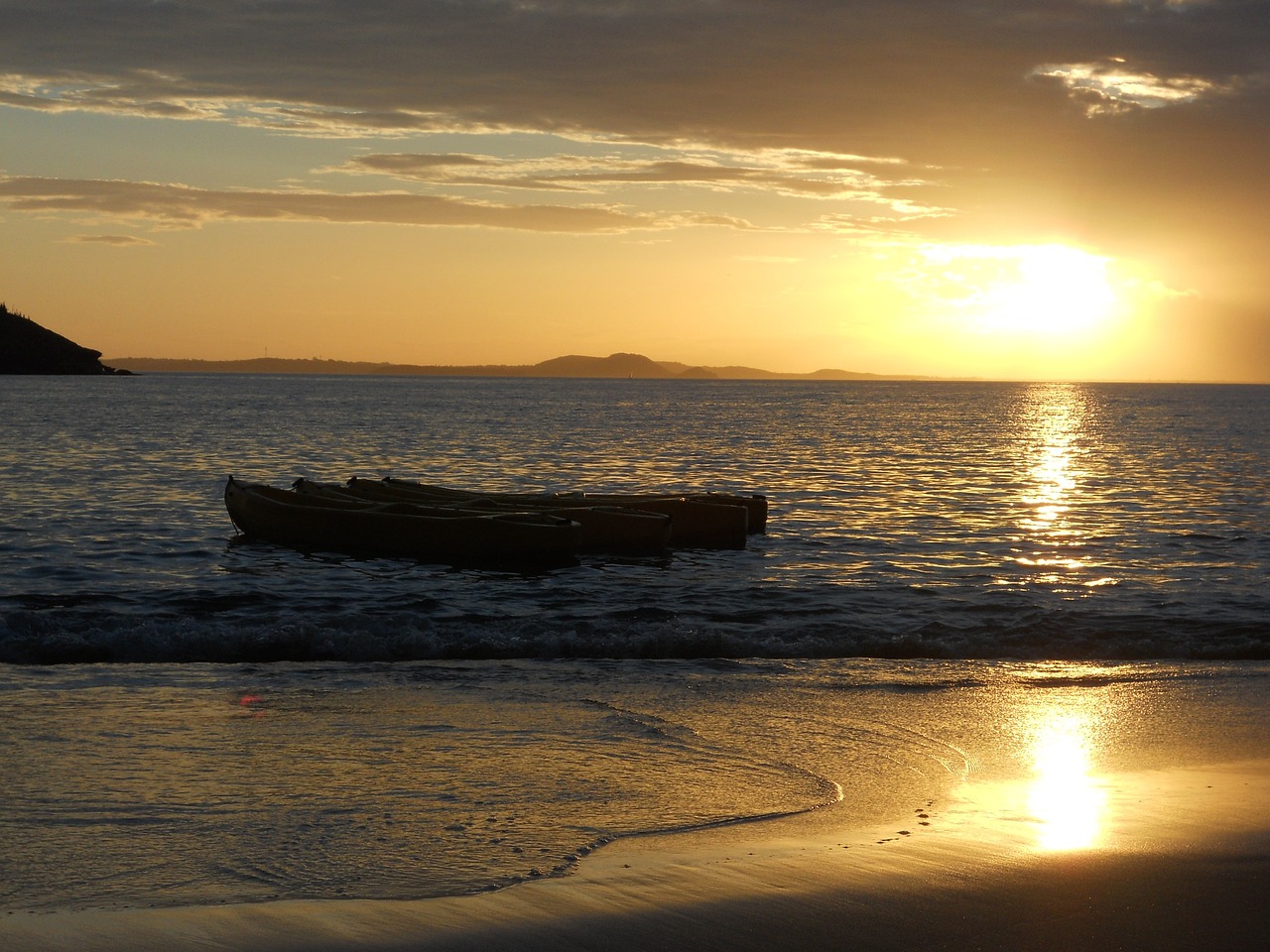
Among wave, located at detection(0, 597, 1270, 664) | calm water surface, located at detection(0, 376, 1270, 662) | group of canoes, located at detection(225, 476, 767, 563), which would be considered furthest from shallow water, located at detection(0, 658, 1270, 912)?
group of canoes, located at detection(225, 476, 767, 563)

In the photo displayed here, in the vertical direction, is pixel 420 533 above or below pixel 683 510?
below

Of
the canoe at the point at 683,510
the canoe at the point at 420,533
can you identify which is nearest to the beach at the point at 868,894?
the canoe at the point at 420,533

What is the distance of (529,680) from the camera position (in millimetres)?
11148

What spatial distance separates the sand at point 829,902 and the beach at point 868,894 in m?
0.01

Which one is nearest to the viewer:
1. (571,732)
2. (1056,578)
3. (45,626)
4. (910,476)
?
(571,732)

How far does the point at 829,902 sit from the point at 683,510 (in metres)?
19.5

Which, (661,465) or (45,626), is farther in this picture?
(661,465)

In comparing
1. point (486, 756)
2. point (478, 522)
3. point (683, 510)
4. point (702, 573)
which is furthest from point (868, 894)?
point (683, 510)

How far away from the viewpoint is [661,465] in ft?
157

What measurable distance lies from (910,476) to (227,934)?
3860 cm

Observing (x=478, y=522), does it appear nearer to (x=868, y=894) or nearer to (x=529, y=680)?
(x=529, y=680)

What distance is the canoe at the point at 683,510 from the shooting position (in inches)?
960

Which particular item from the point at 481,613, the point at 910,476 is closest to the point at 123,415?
the point at 910,476

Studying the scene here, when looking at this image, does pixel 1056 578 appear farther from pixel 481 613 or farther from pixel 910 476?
pixel 910 476
